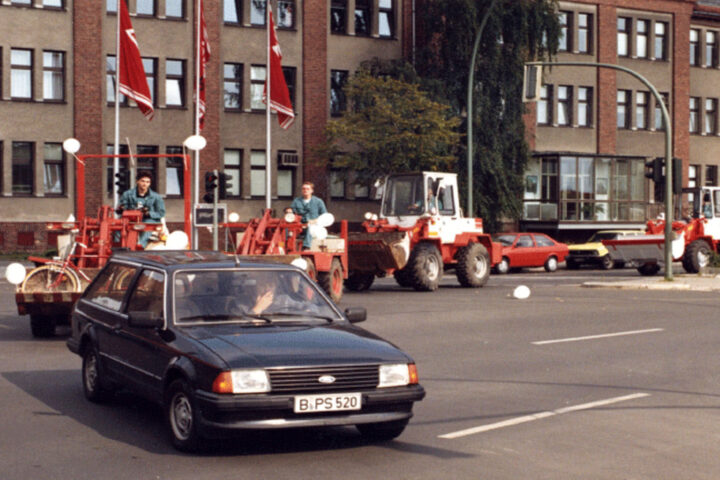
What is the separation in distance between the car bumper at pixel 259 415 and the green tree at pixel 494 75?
37.4 metres

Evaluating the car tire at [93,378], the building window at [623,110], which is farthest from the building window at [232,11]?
the car tire at [93,378]

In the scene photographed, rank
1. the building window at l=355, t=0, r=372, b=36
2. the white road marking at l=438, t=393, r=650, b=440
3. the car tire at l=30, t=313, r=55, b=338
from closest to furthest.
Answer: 1. the white road marking at l=438, t=393, r=650, b=440
2. the car tire at l=30, t=313, r=55, b=338
3. the building window at l=355, t=0, r=372, b=36

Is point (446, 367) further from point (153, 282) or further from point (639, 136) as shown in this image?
point (639, 136)

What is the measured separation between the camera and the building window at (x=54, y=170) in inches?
1693

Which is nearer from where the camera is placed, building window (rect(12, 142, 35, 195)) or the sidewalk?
the sidewalk

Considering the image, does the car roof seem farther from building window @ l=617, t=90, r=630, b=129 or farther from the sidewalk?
building window @ l=617, t=90, r=630, b=129

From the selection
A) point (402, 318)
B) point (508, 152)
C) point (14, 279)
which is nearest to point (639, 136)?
point (508, 152)

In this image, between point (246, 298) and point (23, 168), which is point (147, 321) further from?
point (23, 168)

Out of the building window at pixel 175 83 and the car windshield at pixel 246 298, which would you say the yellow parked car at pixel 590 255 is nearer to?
the building window at pixel 175 83

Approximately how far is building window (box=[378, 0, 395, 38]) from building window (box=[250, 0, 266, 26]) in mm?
5188

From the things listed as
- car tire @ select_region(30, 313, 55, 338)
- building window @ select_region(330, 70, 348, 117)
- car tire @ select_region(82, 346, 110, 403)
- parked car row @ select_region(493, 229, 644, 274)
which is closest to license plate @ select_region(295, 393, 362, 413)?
car tire @ select_region(82, 346, 110, 403)

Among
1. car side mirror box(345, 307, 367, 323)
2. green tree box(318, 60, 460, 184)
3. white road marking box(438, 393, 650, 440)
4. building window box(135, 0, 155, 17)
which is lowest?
white road marking box(438, 393, 650, 440)

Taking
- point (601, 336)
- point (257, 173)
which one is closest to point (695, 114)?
point (257, 173)

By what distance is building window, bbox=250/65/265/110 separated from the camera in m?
46.5
